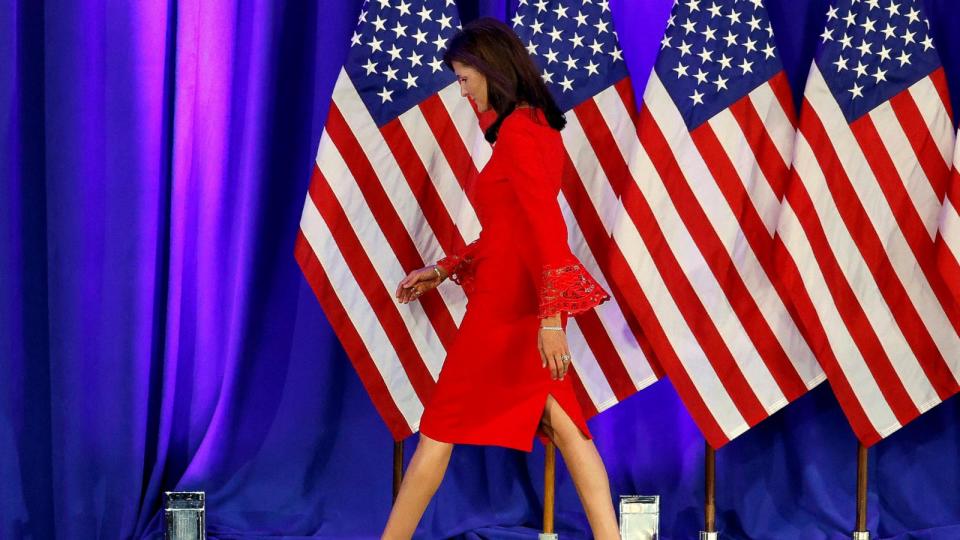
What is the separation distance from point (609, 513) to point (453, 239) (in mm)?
1088

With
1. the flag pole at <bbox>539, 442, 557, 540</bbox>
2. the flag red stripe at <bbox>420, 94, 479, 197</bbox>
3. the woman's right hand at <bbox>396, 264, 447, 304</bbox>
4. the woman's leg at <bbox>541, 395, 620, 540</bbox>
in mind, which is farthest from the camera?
the flag pole at <bbox>539, 442, 557, 540</bbox>

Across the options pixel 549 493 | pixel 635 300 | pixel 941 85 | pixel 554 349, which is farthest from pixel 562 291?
pixel 941 85

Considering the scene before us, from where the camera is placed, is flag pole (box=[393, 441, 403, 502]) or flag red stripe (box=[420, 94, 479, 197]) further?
flag pole (box=[393, 441, 403, 502])

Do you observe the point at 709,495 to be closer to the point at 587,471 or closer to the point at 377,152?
the point at 587,471

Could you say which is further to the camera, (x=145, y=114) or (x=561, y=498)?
(x=561, y=498)

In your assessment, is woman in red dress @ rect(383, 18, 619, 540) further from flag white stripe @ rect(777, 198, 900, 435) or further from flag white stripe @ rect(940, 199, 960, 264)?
flag white stripe @ rect(940, 199, 960, 264)

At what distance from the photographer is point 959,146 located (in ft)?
12.5

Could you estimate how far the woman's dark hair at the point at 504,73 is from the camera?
317 centimetres

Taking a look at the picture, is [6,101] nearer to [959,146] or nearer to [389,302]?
[389,302]

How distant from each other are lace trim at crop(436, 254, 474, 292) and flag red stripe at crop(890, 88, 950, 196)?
141cm

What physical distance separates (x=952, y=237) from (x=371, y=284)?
1.75 metres

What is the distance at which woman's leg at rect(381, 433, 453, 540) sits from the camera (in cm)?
322

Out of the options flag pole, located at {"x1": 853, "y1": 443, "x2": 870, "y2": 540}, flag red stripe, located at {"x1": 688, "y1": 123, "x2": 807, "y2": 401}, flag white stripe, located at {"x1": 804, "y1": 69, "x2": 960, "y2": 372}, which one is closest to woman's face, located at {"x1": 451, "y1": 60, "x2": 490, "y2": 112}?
flag red stripe, located at {"x1": 688, "y1": 123, "x2": 807, "y2": 401}

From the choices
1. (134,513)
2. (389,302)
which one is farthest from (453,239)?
(134,513)
